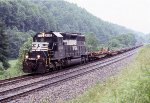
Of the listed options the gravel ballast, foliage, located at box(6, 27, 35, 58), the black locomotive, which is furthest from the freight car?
foliage, located at box(6, 27, 35, 58)

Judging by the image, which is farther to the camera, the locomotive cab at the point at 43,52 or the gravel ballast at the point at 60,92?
the locomotive cab at the point at 43,52

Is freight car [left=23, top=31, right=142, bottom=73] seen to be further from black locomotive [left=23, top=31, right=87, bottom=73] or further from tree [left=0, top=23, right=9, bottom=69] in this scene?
tree [left=0, top=23, right=9, bottom=69]

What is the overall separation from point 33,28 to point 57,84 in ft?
467

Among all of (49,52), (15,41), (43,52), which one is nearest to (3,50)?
(49,52)

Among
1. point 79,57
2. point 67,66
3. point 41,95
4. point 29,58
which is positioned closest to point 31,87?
point 41,95

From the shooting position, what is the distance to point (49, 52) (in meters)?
26.4

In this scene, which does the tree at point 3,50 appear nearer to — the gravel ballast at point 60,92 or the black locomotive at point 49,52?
the black locomotive at point 49,52

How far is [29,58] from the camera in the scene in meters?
26.2

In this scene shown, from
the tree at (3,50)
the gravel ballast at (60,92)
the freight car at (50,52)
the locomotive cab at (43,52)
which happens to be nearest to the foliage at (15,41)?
the tree at (3,50)

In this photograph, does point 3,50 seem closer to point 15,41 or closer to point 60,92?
point 60,92

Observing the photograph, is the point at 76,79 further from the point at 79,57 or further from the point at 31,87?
the point at 79,57

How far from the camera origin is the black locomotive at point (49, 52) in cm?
2577

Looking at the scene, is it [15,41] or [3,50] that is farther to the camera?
[15,41]

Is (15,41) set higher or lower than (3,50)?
higher
